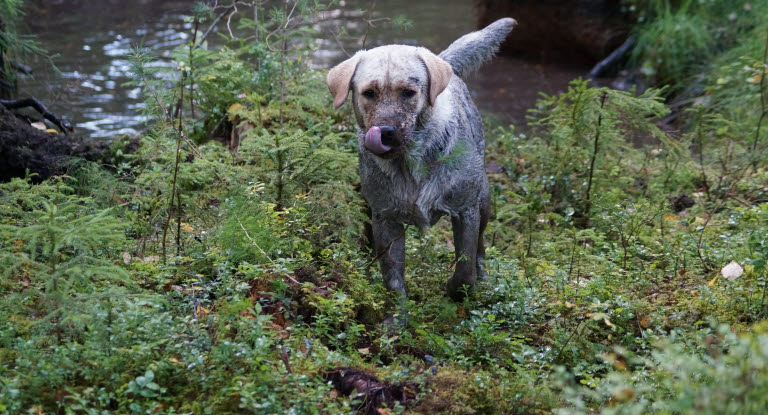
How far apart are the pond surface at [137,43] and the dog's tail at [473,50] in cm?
340

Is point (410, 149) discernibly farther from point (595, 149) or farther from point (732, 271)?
point (595, 149)

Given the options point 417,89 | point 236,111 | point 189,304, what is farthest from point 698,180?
point 189,304

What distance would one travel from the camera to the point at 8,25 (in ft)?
25.2

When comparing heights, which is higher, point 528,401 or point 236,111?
point 236,111

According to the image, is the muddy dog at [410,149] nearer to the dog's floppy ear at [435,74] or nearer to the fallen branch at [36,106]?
the dog's floppy ear at [435,74]

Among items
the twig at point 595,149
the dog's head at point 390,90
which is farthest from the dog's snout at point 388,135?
the twig at point 595,149

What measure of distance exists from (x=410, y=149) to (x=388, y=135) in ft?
1.22

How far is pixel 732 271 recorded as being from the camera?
501cm

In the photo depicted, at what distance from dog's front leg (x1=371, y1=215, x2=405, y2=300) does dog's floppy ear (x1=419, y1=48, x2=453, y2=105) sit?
988mm

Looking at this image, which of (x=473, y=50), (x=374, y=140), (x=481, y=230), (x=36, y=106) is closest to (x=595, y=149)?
(x=473, y=50)

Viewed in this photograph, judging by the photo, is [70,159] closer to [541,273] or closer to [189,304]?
[189,304]

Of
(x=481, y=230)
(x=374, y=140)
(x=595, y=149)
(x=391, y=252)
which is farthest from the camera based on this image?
(x=595, y=149)

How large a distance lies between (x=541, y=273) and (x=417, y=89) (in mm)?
1869

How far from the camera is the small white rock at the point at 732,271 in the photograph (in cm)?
496
